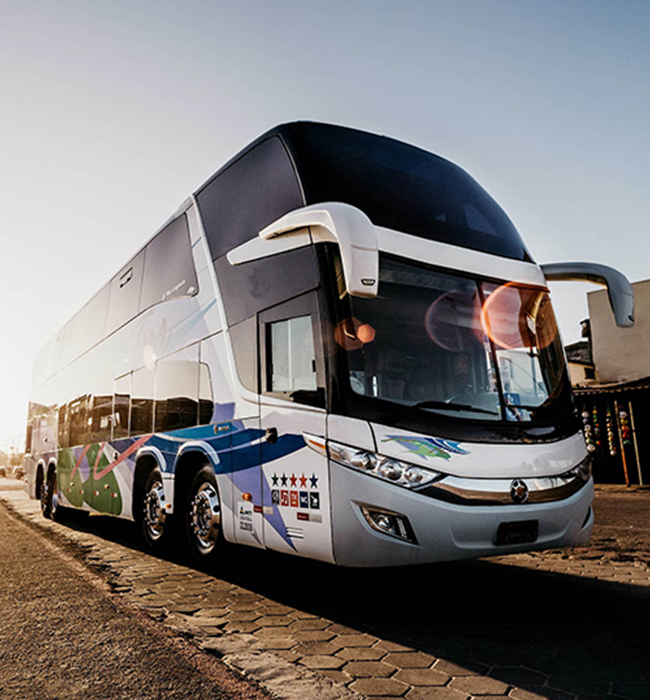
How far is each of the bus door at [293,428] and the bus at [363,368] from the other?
2 centimetres

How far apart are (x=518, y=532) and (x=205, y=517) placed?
3391 millimetres

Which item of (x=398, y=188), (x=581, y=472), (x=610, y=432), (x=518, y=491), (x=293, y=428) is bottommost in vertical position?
(x=518, y=491)

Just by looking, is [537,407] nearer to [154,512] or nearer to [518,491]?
[518,491]

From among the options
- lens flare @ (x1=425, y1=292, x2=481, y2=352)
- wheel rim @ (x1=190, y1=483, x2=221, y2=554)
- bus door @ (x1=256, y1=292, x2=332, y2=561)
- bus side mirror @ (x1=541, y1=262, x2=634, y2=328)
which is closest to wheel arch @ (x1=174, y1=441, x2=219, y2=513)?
wheel rim @ (x1=190, y1=483, x2=221, y2=554)

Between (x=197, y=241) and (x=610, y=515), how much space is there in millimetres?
9215

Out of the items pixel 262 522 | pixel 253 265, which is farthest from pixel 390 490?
pixel 253 265

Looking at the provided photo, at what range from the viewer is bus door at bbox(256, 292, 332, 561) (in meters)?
4.89

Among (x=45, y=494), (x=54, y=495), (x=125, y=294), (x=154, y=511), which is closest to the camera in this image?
(x=154, y=511)

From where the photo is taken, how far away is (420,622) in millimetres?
4695

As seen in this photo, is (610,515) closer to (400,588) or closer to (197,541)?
(400,588)

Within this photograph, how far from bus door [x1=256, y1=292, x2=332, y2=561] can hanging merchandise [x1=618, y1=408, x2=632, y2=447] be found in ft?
55.1

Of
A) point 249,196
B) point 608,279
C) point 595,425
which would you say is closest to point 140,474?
point 249,196

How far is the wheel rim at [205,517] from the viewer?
6406 mm

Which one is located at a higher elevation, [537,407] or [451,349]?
[451,349]
